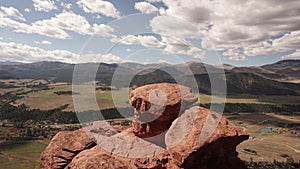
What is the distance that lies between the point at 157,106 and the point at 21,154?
14394 cm

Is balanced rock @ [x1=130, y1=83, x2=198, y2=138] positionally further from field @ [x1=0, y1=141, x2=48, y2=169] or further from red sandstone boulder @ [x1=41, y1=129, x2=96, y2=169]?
field @ [x1=0, y1=141, x2=48, y2=169]

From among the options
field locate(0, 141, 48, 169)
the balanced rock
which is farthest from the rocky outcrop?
field locate(0, 141, 48, 169)

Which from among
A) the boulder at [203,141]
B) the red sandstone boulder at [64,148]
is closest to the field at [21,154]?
the red sandstone boulder at [64,148]

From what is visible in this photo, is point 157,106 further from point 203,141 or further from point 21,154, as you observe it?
point 21,154

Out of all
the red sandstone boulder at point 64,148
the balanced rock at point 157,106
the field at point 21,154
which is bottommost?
the field at point 21,154

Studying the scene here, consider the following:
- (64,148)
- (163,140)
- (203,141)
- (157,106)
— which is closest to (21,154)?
(64,148)

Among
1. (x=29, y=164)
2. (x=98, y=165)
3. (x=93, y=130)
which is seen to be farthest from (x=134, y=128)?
(x=29, y=164)

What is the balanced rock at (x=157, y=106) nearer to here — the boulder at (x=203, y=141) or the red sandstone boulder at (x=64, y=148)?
the boulder at (x=203, y=141)

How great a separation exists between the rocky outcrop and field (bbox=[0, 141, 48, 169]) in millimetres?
108478

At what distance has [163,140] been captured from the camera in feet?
73.5

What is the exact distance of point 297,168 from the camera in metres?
124

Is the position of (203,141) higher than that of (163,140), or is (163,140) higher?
(203,141)

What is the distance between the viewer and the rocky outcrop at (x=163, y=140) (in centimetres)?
1886

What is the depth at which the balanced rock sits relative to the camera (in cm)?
2225
